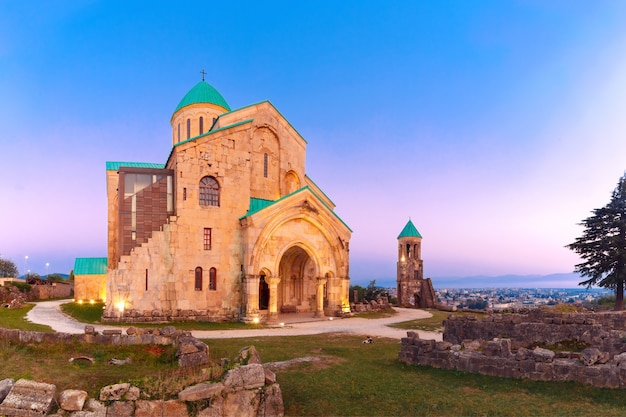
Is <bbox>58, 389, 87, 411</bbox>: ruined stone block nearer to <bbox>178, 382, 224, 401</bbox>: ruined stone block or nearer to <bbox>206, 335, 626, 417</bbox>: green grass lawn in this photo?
<bbox>178, 382, 224, 401</bbox>: ruined stone block

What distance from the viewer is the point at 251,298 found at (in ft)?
92.6

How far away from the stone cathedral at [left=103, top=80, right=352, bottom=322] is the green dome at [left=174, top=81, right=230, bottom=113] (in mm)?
8141

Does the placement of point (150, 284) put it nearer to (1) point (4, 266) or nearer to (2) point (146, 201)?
(2) point (146, 201)

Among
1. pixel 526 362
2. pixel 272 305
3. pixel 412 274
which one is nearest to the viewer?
pixel 526 362

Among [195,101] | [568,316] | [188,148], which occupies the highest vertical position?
[195,101]

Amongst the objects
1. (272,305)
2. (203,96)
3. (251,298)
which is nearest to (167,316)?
(251,298)

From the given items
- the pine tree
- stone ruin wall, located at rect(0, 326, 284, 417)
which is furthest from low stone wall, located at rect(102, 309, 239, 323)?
the pine tree

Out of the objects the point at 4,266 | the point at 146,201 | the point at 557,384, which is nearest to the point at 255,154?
the point at 146,201

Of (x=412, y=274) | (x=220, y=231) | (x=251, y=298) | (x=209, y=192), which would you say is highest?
(x=209, y=192)

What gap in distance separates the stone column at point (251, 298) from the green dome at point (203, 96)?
19.4m

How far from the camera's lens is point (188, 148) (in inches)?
1127

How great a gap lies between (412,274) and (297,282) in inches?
636

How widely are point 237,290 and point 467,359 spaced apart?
1991 cm

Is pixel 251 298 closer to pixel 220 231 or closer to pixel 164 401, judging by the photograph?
pixel 220 231
